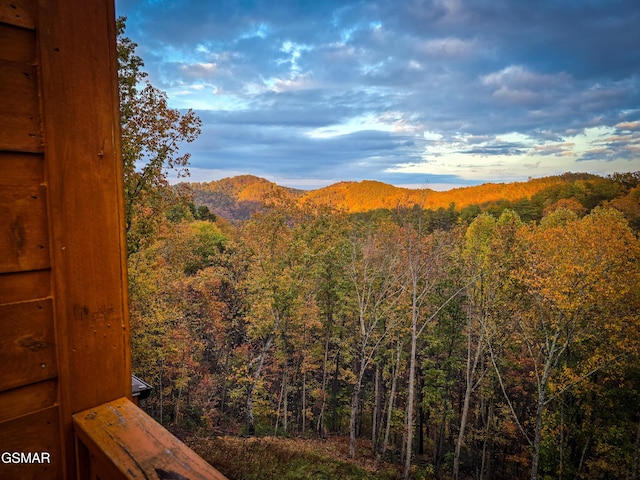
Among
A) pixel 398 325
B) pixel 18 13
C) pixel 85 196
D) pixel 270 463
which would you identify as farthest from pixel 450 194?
pixel 18 13

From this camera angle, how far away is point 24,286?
39.7 inches

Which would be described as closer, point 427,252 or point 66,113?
point 66,113

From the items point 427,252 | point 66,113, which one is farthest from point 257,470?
point 427,252

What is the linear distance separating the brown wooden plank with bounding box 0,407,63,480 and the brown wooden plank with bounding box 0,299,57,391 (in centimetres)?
12

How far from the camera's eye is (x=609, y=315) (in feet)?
42.0

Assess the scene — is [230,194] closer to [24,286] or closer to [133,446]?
[24,286]

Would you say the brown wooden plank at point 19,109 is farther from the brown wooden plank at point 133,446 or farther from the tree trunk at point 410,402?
the tree trunk at point 410,402

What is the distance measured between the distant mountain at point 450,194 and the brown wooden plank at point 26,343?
1641 cm

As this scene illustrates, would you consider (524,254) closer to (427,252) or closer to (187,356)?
(427,252)

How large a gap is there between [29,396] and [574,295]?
15.6 m

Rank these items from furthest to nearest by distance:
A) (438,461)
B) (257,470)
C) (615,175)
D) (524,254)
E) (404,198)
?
(615,175) → (438,461) → (404,198) → (524,254) → (257,470)

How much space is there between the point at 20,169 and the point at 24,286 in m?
0.34

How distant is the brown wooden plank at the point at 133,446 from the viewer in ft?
2.81

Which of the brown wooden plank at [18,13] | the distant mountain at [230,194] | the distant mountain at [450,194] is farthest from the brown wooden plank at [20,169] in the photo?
the distant mountain at [230,194]
